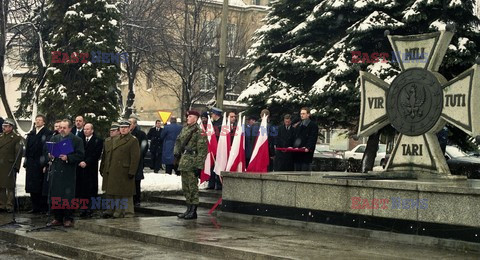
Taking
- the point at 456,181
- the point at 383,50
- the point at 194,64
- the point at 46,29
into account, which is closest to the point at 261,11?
the point at 194,64

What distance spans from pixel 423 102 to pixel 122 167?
555 cm

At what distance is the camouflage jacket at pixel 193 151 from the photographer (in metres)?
14.5

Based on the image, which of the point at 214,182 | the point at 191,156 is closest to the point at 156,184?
the point at 214,182

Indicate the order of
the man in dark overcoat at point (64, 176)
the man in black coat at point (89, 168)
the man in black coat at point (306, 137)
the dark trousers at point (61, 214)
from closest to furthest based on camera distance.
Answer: the man in dark overcoat at point (64, 176), the dark trousers at point (61, 214), the man in black coat at point (89, 168), the man in black coat at point (306, 137)

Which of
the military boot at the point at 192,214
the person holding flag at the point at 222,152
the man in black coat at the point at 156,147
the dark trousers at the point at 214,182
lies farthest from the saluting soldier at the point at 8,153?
the man in black coat at the point at 156,147

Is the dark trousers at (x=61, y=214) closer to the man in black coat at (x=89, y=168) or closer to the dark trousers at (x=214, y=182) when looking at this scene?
the man in black coat at (x=89, y=168)

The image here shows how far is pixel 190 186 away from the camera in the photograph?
14594 millimetres

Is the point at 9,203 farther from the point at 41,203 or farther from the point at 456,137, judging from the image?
the point at 456,137

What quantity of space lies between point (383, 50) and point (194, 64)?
24.6m

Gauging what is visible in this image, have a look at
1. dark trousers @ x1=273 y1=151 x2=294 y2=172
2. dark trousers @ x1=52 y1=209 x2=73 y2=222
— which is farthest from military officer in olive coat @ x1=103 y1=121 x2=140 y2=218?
dark trousers @ x1=273 y1=151 x2=294 y2=172

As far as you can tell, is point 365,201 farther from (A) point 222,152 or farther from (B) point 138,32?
(B) point 138,32

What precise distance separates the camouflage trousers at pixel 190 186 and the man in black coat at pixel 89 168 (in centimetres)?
209

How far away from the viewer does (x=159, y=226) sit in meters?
13.6

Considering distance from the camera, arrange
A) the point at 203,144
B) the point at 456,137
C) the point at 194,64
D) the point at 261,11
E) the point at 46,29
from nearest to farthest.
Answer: the point at 203,144, the point at 456,137, the point at 46,29, the point at 194,64, the point at 261,11
